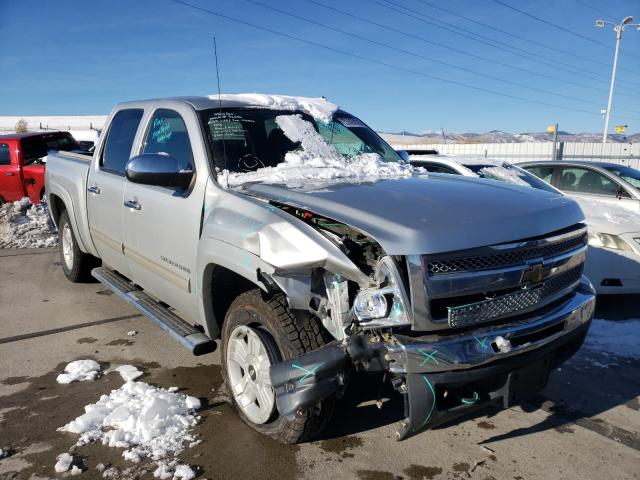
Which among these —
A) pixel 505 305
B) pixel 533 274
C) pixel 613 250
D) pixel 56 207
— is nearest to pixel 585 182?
pixel 613 250

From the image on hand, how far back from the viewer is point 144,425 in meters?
2.93

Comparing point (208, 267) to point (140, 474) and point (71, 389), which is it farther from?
point (71, 389)

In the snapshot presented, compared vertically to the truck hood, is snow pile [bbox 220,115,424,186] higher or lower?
higher

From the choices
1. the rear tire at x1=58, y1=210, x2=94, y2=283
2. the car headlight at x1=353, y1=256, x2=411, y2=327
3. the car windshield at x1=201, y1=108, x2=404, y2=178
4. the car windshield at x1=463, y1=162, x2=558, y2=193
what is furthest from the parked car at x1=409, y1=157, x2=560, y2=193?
the car headlight at x1=353, y1=256, x2=411, y2=327

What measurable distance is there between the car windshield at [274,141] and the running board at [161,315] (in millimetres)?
1110

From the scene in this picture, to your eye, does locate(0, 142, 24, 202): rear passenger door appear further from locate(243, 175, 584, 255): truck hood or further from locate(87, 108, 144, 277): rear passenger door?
locate(243, 175, 584, 255): truck hood

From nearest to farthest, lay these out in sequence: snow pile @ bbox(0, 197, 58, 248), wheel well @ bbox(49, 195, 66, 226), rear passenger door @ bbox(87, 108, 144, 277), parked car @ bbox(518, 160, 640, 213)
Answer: rear passenger door @ bbox(87, 108, 144, 277), wheel well @ bbox(49, 195, 66, 226), parked car @ bbox(518, 160, 640, 213), snow pile @ bbox(0, 197, 58, 248)

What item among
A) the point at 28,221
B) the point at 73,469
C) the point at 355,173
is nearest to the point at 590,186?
the point at 355,173

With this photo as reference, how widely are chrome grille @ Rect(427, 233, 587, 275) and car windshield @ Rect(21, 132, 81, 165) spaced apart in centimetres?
994

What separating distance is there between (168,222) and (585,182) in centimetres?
659

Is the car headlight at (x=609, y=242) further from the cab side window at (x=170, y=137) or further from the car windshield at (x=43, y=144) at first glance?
the car windshield at (x=43, y=144)

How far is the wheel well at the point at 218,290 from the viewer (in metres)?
3.07

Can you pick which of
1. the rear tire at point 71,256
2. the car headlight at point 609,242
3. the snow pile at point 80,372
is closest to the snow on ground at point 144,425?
the snow pile at point 80,372

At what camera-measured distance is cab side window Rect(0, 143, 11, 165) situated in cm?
1043
